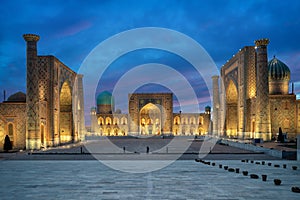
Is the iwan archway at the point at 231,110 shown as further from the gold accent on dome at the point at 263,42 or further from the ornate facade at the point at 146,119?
the ornate facade at the point at 146,119

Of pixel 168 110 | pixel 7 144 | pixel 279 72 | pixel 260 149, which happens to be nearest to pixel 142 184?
pixel 260 149

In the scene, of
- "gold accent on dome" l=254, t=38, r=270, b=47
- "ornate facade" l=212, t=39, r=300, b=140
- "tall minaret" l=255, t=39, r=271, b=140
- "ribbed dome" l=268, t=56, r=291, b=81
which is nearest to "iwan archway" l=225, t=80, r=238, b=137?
"ornate facade" l=212, t=39, r=300, b=140

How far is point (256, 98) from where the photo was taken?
26500 mm

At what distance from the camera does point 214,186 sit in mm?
8117

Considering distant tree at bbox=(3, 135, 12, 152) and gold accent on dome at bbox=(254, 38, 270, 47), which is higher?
gold accent on dome at bbox=(254, 38, 270, 47)

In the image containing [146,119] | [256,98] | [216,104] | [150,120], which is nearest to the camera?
[256,98]

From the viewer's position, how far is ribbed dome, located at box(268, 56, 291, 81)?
1309 inches

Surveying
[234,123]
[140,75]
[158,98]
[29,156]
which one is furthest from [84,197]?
[158,98]

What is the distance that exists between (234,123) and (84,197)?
31.2 metres

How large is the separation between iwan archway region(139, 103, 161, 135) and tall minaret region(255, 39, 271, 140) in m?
25.5

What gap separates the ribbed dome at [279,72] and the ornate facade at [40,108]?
72.2ft

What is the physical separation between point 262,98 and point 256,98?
2.39 feet

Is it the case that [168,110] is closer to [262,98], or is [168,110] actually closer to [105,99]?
[105,99]

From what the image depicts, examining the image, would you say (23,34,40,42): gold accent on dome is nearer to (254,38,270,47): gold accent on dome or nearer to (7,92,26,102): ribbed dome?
(7,92,26,102): ribbed dome
